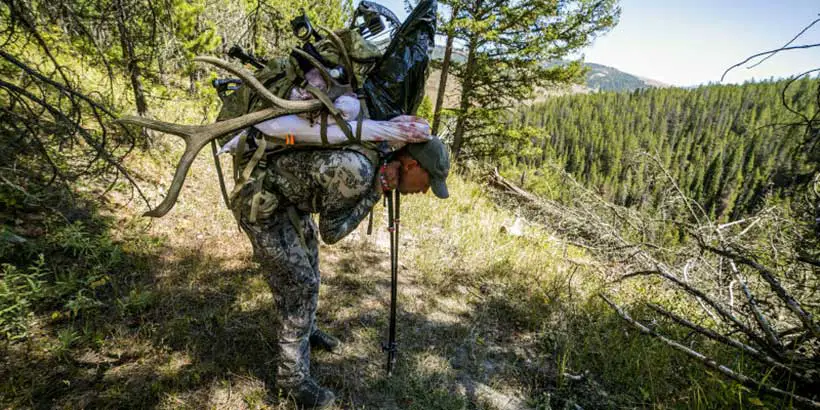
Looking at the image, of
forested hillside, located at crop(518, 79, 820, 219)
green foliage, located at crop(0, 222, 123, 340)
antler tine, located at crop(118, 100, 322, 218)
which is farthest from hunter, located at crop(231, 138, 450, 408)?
forested hillside, located at crop(518, 79, 820, 219)

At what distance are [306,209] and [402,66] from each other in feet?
3.65

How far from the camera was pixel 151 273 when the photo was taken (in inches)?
142

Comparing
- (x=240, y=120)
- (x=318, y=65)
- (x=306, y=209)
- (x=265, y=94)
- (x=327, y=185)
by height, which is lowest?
(x=306, y=209)

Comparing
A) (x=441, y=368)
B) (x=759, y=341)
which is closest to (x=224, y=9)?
(x=441, y=368)

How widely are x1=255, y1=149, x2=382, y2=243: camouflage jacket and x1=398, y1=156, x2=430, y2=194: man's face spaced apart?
0.18 meters

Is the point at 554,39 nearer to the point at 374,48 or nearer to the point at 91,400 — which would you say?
the point at 374,48

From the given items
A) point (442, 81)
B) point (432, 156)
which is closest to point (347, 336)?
point (432, 156)

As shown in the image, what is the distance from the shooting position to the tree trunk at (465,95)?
11500 millimetres

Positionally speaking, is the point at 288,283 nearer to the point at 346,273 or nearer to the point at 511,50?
the point at 346,273

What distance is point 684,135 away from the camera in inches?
3740

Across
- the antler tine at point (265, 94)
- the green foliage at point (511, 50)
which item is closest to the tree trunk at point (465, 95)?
the green foliage at point (511, 50)

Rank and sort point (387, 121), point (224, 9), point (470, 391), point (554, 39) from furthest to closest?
point (554, 39)
point (224, 9)
point (470, 391)
point (387, 121)

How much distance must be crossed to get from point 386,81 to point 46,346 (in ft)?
10.5

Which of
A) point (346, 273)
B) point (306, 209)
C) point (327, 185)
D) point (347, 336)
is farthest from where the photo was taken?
point (346, 273)
